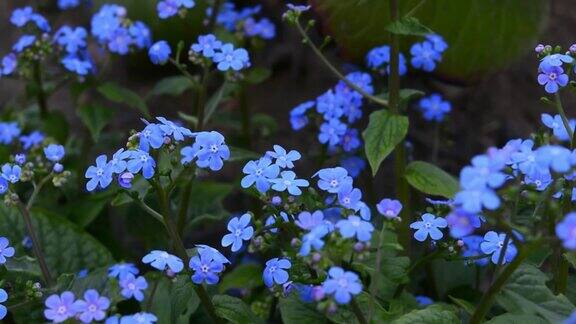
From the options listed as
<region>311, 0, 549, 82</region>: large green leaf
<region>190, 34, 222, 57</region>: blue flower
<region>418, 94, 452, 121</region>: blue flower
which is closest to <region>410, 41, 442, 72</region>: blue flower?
<region>311, 0, 549, 82</region>: large green leaf

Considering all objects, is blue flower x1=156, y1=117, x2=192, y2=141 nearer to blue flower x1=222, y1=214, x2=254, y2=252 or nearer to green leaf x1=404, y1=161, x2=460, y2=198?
blue flower x1=222, y1=214, x2=254, y2=252

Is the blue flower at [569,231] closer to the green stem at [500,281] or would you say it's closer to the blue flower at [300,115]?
the green stem at [500,281]

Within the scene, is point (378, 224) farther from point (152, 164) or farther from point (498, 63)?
point (152, 164)

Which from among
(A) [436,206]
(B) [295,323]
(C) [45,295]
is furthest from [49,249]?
(A) [436,206]

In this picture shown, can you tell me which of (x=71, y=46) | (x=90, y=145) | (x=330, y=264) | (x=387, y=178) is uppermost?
(x=330, y=264)

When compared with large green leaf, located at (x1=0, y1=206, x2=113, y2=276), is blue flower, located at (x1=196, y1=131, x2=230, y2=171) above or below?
above

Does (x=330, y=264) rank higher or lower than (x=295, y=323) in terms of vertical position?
higher
